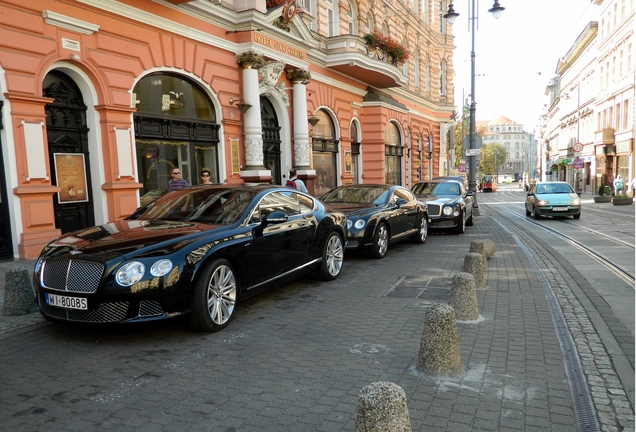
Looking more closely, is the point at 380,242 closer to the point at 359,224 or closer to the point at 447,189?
the point at 359,224

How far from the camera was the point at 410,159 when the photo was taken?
29781 mm

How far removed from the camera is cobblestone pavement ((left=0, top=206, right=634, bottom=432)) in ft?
10.9

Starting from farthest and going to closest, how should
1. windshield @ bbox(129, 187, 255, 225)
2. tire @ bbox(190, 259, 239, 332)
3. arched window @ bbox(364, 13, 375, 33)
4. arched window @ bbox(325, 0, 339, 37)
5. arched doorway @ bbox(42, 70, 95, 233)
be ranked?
arched window @ bbox(364, 13, 375, 33), arched window @ bbox(325, 0, 339, 37), arched doorway @ bbox(42, 70, 95, 233), windshield @ bbox(129, 187, 255, 225), tire @ bbox(190, 259, 239, 332)

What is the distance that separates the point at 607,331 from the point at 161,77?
10909mm

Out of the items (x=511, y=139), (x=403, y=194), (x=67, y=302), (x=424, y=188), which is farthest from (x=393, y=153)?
(x=511, y=139)

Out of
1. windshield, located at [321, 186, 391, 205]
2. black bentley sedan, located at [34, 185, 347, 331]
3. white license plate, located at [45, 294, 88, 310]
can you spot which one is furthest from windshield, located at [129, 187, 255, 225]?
windshield, located at [321, 186, 391, 205]

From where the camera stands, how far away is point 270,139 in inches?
651

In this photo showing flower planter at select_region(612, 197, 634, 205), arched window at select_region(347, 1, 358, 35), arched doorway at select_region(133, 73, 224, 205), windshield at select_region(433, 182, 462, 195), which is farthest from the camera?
flower planter at select_region(612, 197, 634, 205)

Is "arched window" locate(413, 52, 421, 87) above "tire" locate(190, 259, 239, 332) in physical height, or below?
above

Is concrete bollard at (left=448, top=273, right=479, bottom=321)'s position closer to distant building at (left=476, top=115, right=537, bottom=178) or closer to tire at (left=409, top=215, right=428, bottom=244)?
tire at (left=409, top=215, right=428, bottom=244)

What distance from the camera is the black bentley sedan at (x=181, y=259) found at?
4.51 meters

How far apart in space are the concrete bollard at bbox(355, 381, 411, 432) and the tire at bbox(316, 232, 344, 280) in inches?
190

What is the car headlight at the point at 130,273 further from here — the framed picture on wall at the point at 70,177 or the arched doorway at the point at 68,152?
the framed picture on wall at the point at 70,177

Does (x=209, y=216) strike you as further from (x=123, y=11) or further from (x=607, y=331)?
(x=123, y=11)
